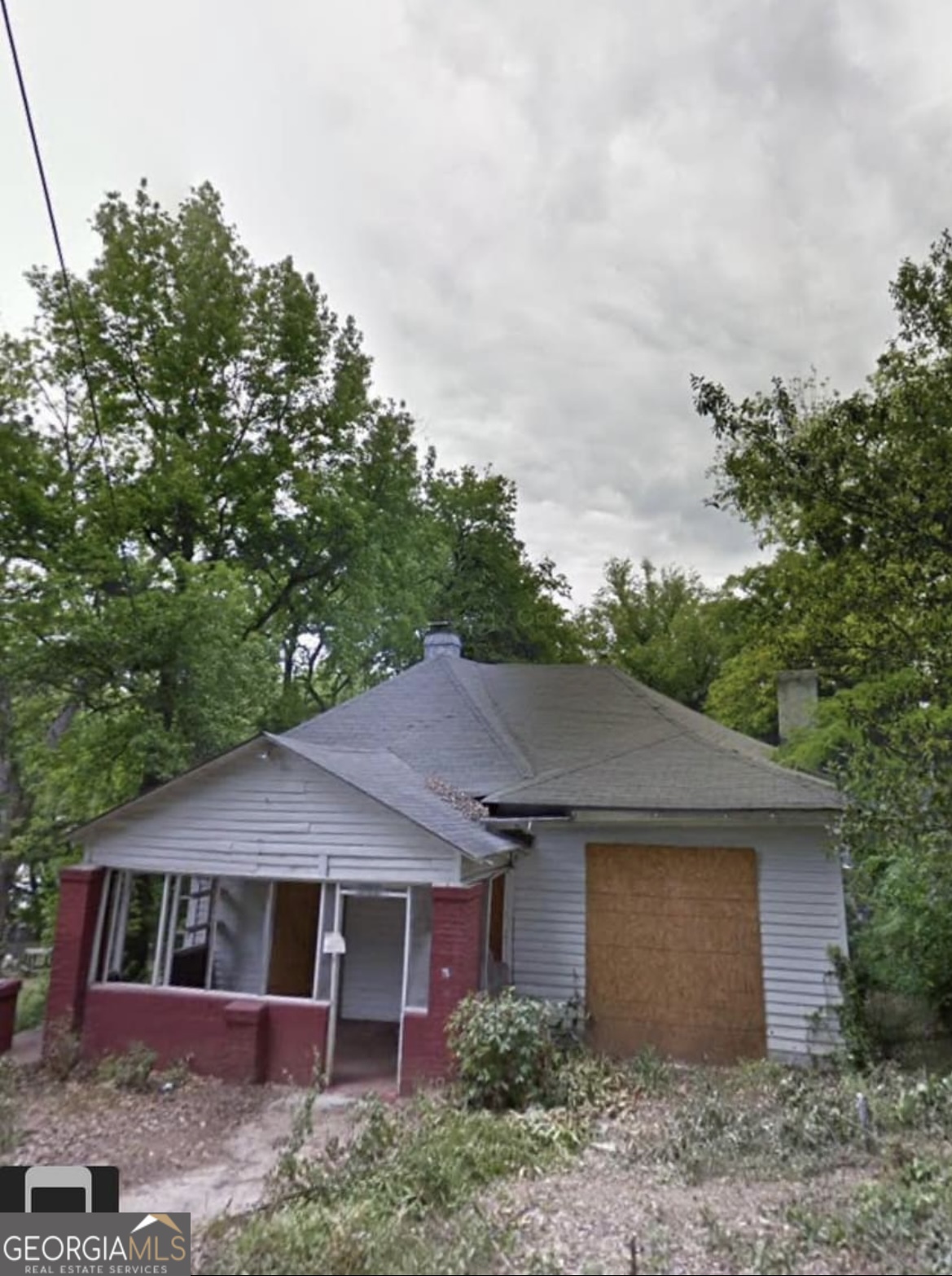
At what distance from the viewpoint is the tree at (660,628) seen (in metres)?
27.4

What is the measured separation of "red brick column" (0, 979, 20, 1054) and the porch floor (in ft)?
12.6

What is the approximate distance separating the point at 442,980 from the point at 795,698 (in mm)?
10898

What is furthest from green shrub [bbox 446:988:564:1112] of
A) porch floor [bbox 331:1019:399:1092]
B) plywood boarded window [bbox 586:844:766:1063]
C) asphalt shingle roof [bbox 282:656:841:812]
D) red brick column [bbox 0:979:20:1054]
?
red brick column [bbox 0:979:20:1054]

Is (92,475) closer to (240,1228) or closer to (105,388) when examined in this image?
(105,388)

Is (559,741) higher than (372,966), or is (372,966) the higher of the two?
(559,741)

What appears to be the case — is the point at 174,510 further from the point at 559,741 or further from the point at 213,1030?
the point at 213,1030

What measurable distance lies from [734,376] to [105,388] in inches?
491


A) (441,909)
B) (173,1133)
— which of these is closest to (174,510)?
(441,909)

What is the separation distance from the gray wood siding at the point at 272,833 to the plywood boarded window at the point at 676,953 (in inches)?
103

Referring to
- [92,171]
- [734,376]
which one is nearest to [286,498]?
[92,171]

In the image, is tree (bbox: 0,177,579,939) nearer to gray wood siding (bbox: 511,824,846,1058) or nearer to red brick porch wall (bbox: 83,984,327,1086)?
red brick porch wall (bbox: 83,984,327,1086)

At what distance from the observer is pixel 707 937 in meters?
8.23

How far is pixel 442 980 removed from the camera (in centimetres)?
702

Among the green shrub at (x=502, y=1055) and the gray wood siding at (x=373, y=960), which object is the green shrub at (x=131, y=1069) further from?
the green shrub at (x=502, y=1055)
